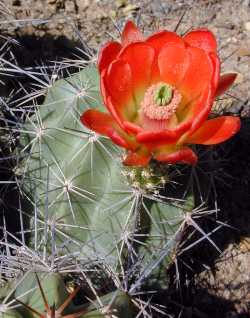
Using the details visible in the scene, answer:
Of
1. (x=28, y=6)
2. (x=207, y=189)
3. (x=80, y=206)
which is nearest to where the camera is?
(x=80, y=206)

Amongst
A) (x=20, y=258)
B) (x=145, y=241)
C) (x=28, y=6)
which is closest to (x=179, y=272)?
(x=145, y=241)

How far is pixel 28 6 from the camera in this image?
9.05 ft

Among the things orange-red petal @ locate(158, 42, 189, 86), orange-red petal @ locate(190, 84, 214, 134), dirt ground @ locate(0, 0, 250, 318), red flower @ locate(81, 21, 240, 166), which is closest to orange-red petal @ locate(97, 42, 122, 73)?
red flower @ locate(81, 21, 240, 166)

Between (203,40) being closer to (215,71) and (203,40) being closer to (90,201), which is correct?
(215,71)

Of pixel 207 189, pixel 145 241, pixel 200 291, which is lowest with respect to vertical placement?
pixel 200 291

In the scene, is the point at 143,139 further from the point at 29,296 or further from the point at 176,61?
the point at 29,296

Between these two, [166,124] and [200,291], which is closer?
[166,124]

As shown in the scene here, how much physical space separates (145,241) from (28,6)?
4.31ft

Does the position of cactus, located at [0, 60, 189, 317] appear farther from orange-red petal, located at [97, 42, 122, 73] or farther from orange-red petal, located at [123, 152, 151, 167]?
orange-red petal, located at [97, 42, 122, 73]

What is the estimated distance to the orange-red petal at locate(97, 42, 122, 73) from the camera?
4.80ft

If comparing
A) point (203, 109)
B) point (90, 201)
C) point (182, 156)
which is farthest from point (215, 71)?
point (90, 201)

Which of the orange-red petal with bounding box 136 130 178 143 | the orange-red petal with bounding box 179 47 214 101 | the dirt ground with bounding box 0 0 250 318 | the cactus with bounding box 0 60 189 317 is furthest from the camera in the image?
the dirt ground with bounding box 0 0 250 318

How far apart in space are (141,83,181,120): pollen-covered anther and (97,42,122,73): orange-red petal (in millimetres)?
139

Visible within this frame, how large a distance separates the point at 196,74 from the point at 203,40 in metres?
0.08
